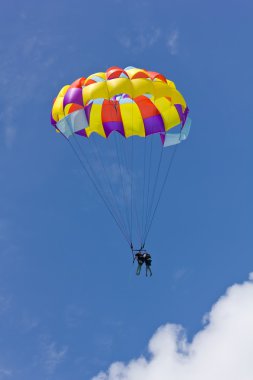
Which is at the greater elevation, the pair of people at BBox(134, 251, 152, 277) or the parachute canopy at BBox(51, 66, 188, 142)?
the parachute canopy at BBox(51, 66, 188, 142)

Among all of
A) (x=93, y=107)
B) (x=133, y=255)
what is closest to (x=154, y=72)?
(x=93, y=107)

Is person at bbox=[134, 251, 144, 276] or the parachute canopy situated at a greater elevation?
the parachute canopy

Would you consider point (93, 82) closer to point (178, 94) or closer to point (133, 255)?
point (178, 94)

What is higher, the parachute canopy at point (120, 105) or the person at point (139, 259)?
the parachute canopy at point (120, 105)

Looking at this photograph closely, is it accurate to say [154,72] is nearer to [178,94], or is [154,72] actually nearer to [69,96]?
[178,94]

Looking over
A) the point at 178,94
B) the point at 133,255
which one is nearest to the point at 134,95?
the point at 178,94

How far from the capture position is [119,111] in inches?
1144

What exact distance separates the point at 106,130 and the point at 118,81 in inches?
116

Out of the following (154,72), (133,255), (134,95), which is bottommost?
(133,255)

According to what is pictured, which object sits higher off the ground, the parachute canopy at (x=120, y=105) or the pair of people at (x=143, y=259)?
the parachute canopy at (x=120, y=105)

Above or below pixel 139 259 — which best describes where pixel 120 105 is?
above

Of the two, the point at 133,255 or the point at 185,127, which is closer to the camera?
the point at 133,255

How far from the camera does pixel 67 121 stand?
27844 mm

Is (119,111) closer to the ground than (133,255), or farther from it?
farther from it
